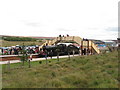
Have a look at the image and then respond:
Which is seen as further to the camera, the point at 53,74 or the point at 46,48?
the point at 46,48

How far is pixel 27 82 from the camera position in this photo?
8289mm

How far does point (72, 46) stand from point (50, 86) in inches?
957

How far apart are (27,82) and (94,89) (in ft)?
10.9

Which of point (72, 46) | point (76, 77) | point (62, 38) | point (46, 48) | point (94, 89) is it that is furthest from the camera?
Answer: point (62, 38)

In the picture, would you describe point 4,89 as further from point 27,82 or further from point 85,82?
point 85,82

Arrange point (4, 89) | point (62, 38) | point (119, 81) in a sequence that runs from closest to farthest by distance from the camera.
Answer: point (4, 89) < point (119, 81) < point (62, 38)

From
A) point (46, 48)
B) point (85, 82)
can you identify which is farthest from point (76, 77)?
point (46, 48)

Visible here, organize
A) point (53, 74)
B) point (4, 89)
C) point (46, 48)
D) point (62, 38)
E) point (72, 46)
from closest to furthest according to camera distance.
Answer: point (4, 89) < point (53, 74) < point (46, 48) < point (72, 46) < point (62, 38)

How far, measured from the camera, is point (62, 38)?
1348 inches

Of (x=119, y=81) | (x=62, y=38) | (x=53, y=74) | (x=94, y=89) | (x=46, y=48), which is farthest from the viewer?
(x=62, y=38)

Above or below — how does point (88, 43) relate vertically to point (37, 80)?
above

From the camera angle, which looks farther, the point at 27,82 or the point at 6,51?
the point at 6,51

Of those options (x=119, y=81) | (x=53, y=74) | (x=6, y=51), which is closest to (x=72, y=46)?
(x=6, y=51)

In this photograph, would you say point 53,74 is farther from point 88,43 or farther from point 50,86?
point 88,43
